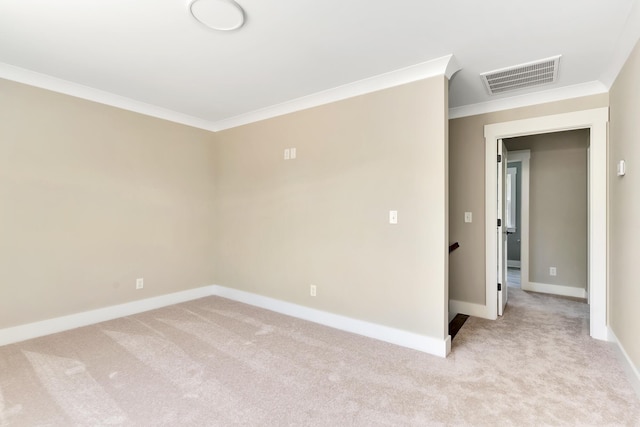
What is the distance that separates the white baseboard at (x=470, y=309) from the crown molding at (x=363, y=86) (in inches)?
100

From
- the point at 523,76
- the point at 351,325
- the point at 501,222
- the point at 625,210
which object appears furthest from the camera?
the point at 501,222

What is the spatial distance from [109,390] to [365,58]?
3.07 m

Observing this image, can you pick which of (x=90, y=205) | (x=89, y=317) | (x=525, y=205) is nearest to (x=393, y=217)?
(x=525, y=205)

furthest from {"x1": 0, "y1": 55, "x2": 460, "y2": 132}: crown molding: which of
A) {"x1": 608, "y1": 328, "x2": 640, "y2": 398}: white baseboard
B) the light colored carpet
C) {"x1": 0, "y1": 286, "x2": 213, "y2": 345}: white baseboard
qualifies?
{"x1": 608, "y1": 328, "x2": 640, "y2": 398}: white baseboard

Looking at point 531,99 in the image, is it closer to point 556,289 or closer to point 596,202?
point 596,202

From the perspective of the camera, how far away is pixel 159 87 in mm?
3113

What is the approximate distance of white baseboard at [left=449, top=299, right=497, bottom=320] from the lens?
3.46 m

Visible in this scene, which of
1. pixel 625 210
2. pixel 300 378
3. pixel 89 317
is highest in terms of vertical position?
pixel 625 210

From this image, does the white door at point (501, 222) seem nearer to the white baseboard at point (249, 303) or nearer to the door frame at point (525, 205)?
the door frame at point (525, 205)

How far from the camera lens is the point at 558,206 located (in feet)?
14.5

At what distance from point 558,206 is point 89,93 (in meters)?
6.13

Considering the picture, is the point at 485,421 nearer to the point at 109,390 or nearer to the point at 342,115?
the point at 109,390

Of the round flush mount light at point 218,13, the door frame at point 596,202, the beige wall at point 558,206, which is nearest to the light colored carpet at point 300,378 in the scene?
the door frame at point 596,202

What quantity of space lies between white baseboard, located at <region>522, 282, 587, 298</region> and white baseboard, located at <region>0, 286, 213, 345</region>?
192 inches
